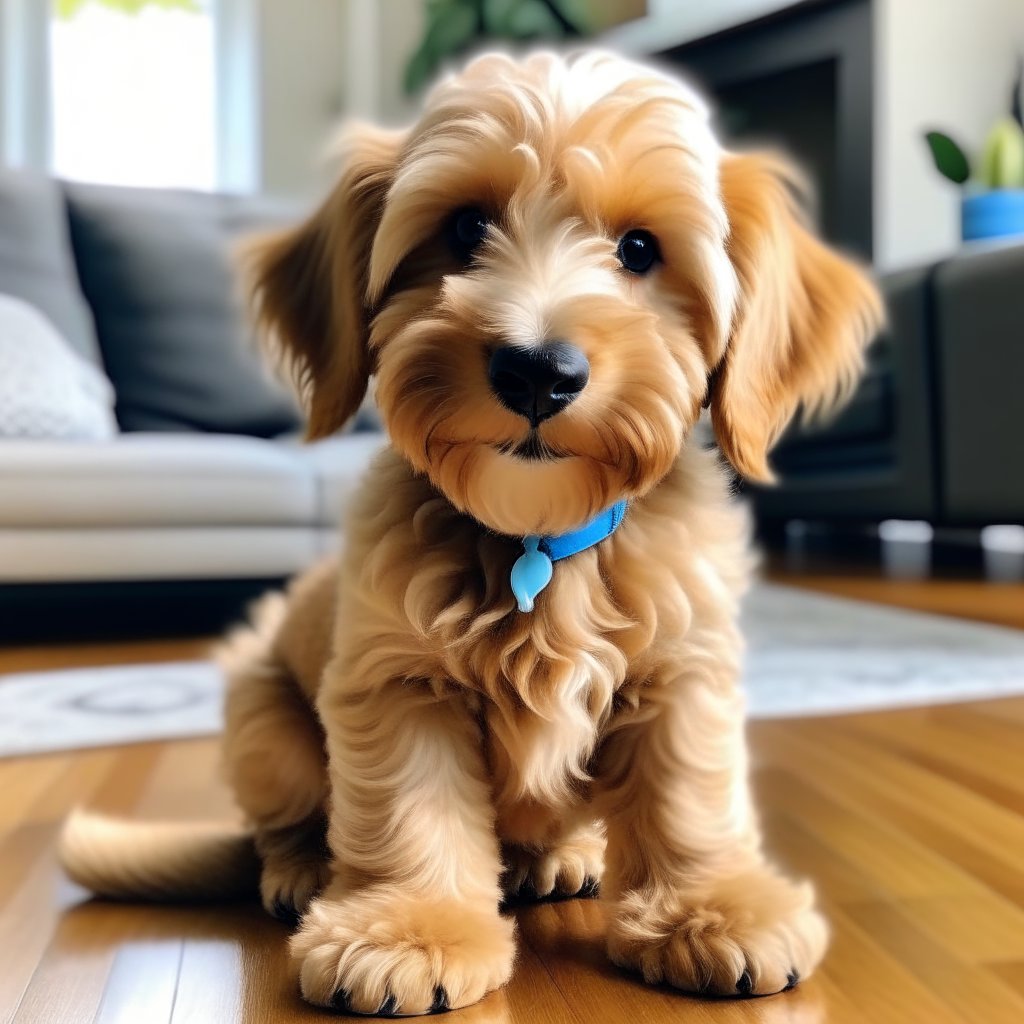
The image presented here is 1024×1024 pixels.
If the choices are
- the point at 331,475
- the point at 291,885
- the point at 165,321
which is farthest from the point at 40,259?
the point at 291,885

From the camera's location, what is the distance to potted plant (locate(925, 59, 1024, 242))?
5.14 m

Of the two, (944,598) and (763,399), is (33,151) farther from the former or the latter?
(763,399)

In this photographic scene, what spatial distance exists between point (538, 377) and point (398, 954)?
532mm

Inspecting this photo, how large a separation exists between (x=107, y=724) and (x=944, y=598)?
2960mm

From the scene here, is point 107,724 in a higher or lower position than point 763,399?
lower

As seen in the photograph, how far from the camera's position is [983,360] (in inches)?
167

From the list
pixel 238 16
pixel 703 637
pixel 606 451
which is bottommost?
pixel 703 637

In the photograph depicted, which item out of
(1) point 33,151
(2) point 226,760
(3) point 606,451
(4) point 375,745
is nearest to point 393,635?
(4) point 375,745

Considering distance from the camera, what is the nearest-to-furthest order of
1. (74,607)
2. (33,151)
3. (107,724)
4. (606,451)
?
(606,451), (107,724), (74,607), (33,151)

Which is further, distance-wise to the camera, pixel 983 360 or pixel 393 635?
pixel 983 360

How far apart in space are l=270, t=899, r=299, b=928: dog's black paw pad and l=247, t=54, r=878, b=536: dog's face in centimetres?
50

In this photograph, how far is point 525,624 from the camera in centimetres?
113

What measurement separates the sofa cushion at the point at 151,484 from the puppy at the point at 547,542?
2152mm

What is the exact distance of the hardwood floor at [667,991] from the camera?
1080 mm
